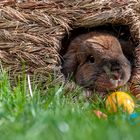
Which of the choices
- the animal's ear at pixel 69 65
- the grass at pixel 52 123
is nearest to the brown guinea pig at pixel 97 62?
the animal's ear at pixel 69 65

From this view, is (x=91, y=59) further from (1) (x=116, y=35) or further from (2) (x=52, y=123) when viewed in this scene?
(2) (x=52, y=123)

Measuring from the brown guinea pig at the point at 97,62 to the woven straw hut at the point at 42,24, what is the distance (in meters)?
0.18

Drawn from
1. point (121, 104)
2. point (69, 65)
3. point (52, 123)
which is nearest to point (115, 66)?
point (69, 65)

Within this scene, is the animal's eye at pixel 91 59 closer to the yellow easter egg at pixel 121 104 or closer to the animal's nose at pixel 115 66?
the animal's nose at pixel 115 66

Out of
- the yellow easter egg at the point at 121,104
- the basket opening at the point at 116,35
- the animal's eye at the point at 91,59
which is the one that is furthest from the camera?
the basket opening at the point at 116,35

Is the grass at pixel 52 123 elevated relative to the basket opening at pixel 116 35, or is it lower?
elevated

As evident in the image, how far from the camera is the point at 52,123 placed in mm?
2398

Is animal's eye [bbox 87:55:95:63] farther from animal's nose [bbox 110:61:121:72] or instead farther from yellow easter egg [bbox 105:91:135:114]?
yellow easter egg [bbox 105:91:135:114]

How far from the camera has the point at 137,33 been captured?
173 inches

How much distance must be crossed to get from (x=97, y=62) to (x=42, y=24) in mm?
551

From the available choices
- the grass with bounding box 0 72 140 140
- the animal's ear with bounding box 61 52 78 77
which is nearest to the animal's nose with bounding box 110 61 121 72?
the animal's ear with bounding box 61 52 78 77

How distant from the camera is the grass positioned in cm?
209

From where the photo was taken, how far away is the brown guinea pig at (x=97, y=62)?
4.12m

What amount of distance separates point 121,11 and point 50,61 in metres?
0.74
